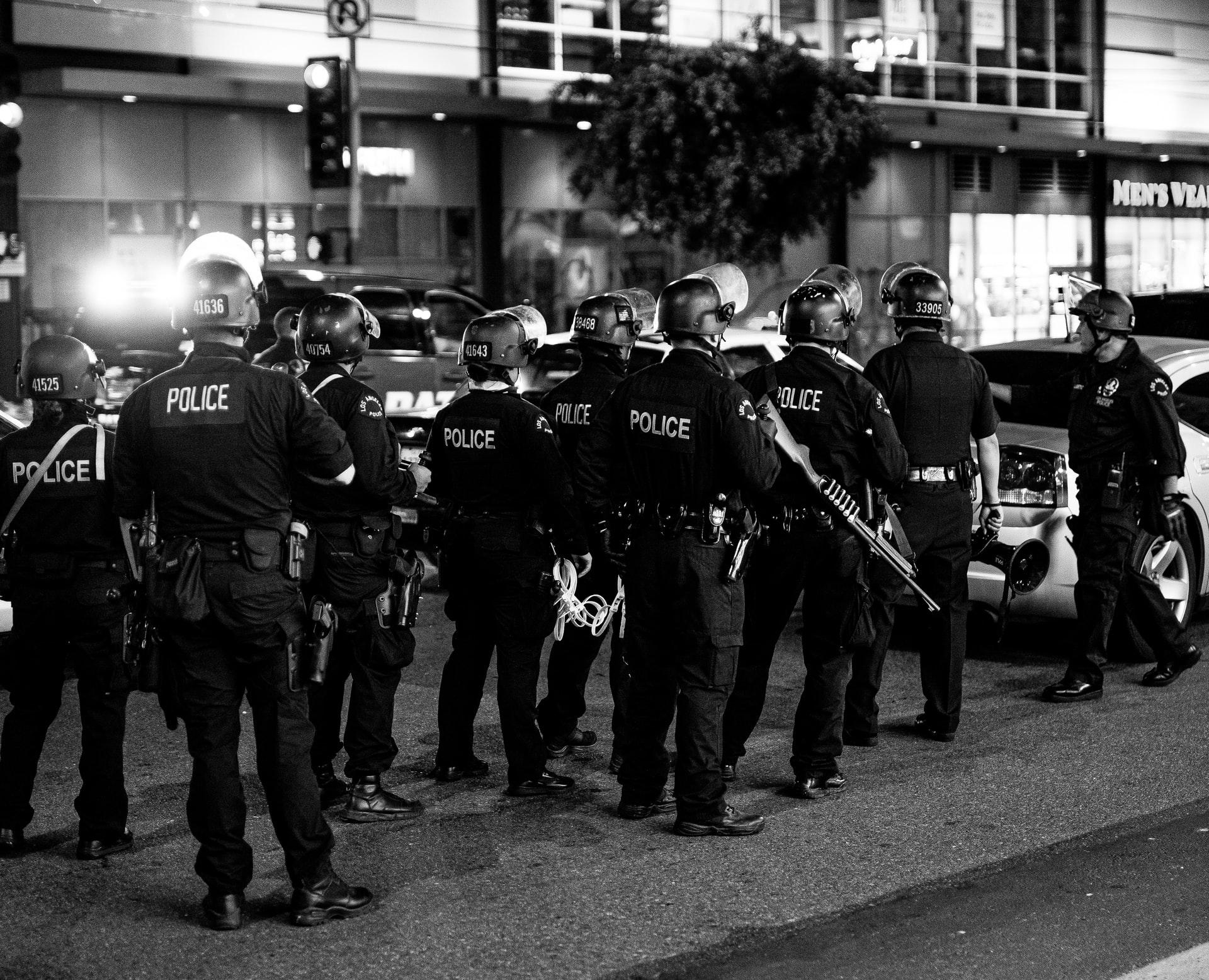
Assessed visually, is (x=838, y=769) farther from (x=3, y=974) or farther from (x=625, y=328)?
(x=3, y=974)

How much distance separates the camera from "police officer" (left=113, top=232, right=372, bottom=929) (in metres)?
4.98

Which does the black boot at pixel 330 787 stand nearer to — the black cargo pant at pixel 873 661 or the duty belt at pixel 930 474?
the black cargo pant at pixel 873 661

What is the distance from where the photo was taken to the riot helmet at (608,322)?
6.84 meters

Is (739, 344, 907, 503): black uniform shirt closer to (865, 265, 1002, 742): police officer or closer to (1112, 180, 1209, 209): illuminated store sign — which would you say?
(865, 265, 1002, 742): police officer

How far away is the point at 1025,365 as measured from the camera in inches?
385

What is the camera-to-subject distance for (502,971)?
466cm

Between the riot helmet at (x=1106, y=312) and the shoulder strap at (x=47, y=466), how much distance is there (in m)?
4.50

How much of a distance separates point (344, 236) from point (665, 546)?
1920 centimetres

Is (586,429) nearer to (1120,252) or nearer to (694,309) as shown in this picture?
(694,309)

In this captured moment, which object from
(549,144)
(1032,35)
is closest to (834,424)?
(549,144)

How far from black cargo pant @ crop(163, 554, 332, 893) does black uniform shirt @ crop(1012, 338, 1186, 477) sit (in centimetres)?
427

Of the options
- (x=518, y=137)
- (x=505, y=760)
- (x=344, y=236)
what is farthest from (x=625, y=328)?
(x=518, y=137)

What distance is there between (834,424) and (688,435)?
0.77 meters

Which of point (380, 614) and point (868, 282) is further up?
point (868, 282)
